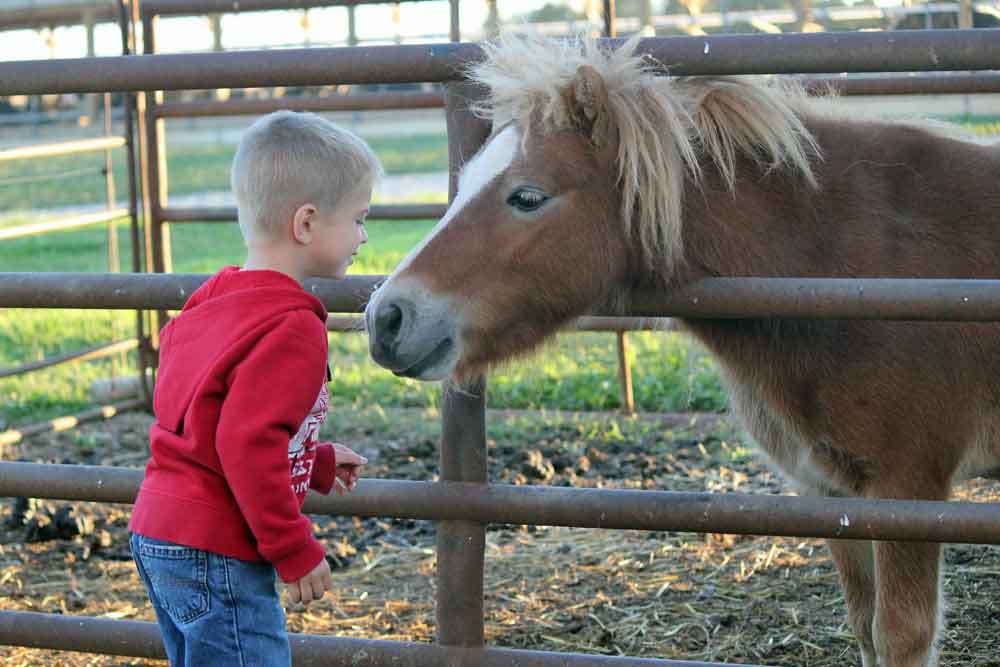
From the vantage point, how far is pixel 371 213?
6219 mm

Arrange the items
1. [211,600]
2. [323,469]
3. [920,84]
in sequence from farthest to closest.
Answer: [920,84], [323,469], [211,600]

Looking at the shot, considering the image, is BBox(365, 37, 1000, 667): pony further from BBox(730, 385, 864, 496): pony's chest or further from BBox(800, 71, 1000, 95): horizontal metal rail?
BBox(800, 71, 1000, 95): horizontal metal rail

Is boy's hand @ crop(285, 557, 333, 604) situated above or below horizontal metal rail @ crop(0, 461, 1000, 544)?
above

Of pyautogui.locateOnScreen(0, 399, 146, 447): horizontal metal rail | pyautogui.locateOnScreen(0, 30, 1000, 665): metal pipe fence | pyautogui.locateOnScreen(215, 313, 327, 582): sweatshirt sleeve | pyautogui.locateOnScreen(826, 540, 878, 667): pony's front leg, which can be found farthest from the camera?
pyautogui.locateOnScreen(0, 399, 146, 447): horizontal metal rail

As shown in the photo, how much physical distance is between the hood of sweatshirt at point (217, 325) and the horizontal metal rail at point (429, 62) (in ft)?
2.30

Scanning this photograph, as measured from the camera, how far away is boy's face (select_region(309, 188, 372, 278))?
2168 mm

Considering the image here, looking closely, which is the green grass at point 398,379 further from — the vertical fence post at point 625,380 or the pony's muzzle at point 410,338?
the pony's muzzle at point 410,338

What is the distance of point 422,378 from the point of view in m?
2.60

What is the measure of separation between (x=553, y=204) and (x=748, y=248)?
51 centimetres

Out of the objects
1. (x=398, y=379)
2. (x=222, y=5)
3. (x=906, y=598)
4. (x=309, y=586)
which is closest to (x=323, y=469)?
(x=309, y=586)

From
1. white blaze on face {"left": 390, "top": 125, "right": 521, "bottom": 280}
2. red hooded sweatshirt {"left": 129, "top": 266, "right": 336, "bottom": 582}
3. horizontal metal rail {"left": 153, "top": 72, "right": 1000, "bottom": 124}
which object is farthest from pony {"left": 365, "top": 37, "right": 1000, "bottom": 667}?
horizontal metal rail {"left": 153, "top": 72, "right": 1000, "bottom": 124}

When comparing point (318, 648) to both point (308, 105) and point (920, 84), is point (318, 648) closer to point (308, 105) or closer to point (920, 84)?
point (308, 105)

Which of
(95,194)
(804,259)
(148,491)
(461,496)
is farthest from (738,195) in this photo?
(95,194)

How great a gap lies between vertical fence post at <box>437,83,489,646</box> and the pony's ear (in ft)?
0.71
